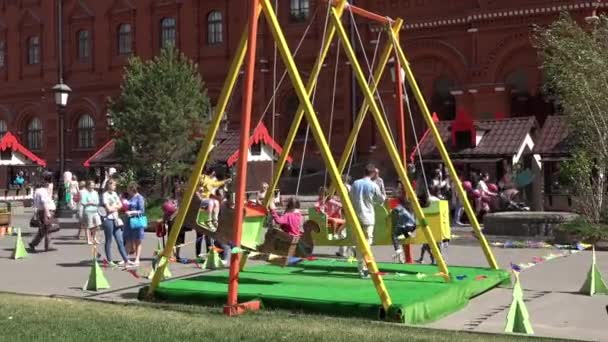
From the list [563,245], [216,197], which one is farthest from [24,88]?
[563,245]

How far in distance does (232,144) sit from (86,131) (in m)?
17.0

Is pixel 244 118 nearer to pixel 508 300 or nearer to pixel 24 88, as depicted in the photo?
pixel 508 300

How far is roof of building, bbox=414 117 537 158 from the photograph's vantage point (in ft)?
87.7

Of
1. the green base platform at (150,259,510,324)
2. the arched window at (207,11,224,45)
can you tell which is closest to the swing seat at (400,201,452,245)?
the green base platform at (150,259,510,324)

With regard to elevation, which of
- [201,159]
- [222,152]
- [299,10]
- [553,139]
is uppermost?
[299,10]

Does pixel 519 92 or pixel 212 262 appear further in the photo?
pixel 519 92

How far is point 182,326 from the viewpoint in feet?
28.5

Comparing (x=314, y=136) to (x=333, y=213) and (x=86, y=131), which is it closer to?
(x=333, y=213)

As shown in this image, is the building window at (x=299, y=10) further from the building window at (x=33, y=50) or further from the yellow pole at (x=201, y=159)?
the yellow pole at (x=201, y=159)

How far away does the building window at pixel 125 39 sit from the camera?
46.8m

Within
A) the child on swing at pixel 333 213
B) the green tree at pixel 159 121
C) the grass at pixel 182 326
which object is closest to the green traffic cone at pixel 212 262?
the child on swing at pixel 333 213

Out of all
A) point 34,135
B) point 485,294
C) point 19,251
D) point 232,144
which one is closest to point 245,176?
point 485,294

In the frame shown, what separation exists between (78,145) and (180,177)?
20720 mm

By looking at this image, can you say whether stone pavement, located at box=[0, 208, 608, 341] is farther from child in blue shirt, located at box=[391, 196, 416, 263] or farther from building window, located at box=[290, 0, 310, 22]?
building window, located at box=[290, 0, 310, 22]
